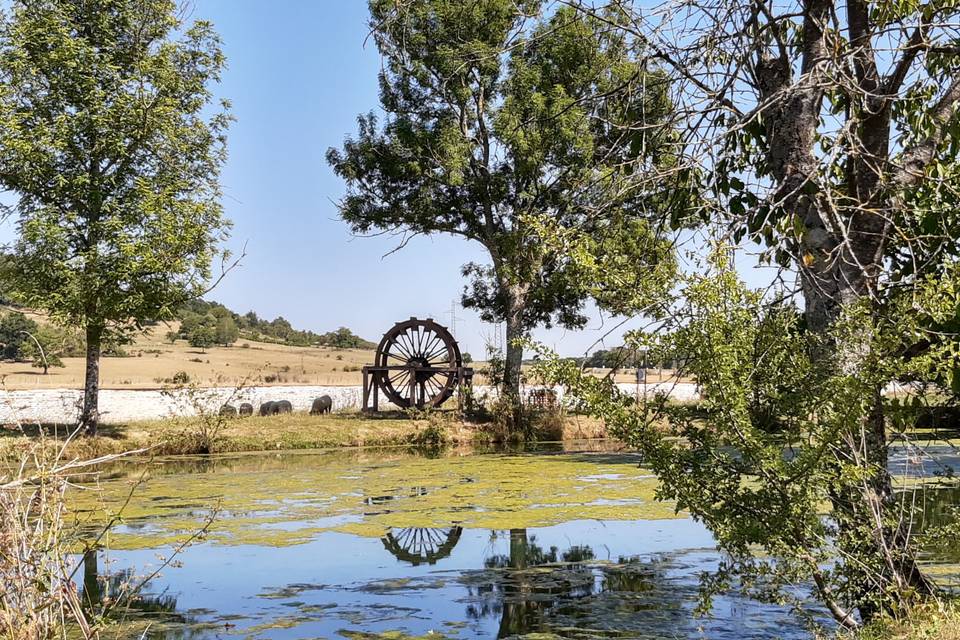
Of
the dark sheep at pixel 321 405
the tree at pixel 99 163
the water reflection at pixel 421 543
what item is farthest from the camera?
the dark sheep at pixel 321 405

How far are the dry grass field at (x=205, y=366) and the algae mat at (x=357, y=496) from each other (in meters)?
15.0

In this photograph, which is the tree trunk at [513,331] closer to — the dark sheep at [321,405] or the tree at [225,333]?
the dark sheep at [321,405]

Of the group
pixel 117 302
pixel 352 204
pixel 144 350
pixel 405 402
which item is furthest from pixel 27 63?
pixel 144 350

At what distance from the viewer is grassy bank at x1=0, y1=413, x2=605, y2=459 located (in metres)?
15.8

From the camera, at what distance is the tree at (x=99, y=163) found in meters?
15.0

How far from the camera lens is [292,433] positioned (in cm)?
1759

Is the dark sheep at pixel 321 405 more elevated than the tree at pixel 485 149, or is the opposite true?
the tree at pixel 485 149

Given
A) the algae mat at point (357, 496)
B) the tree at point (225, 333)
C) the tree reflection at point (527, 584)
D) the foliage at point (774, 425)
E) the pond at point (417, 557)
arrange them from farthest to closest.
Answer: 1. the tree at point (225, 333)
2. the algae mat at point (357, 496)
3. the tree reflection at point (527, 584)
4. the pond at point (417, 557)
5. the foliage at point (774, 425)

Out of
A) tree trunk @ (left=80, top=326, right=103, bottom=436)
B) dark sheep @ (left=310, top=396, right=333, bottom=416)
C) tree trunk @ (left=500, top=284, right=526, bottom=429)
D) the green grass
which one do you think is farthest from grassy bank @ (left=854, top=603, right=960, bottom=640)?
dark sheep @ (left=310, top=396, right=333, bottom=416)

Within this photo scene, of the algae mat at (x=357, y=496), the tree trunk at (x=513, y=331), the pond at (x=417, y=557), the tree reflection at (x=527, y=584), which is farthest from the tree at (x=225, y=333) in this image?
the tree reflection at (x=527, y=584)

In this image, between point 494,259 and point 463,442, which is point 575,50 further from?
point 463,442

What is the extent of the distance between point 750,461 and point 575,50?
15840mm

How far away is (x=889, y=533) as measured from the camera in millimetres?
3971

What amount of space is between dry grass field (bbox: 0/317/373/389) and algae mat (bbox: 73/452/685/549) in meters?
15.0
